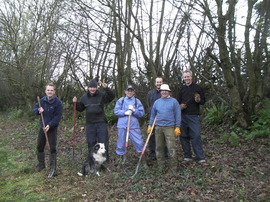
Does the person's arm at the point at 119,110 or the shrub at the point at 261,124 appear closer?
the person's arm at the point at 119,110

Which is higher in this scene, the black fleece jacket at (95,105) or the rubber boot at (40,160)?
the black fleece jacket at (95,105)

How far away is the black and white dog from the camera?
234 inches

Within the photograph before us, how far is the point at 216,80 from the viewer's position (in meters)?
10.6

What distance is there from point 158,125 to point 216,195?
203cm

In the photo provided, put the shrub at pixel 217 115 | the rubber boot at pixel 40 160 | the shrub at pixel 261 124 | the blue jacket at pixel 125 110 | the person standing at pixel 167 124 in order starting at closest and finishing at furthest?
the person standing at pixel 167 124, the blue jacket at pixel 125 110, the rubber boot at pixel 40 160, the shrub at pixel 261 124, the shrub at pixel 217 115

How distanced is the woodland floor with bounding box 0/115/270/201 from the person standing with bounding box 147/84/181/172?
0.37 m

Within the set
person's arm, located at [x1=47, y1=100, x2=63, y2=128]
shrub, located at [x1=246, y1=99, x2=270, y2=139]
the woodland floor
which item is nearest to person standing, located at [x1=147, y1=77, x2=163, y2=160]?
the woodland floor

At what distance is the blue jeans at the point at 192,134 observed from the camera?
6.15m

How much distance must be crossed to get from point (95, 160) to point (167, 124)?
1893 mm

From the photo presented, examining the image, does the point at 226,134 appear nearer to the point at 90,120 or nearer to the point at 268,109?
the point at 268,109

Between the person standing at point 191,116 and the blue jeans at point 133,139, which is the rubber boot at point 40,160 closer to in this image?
the blue jeans at point 133,139

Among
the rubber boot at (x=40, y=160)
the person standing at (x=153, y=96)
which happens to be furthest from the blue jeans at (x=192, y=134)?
the rubber boot at (x=40, y=160)

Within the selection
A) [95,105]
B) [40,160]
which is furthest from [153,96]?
[40,160]

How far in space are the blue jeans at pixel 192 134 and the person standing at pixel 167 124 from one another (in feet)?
1.86
